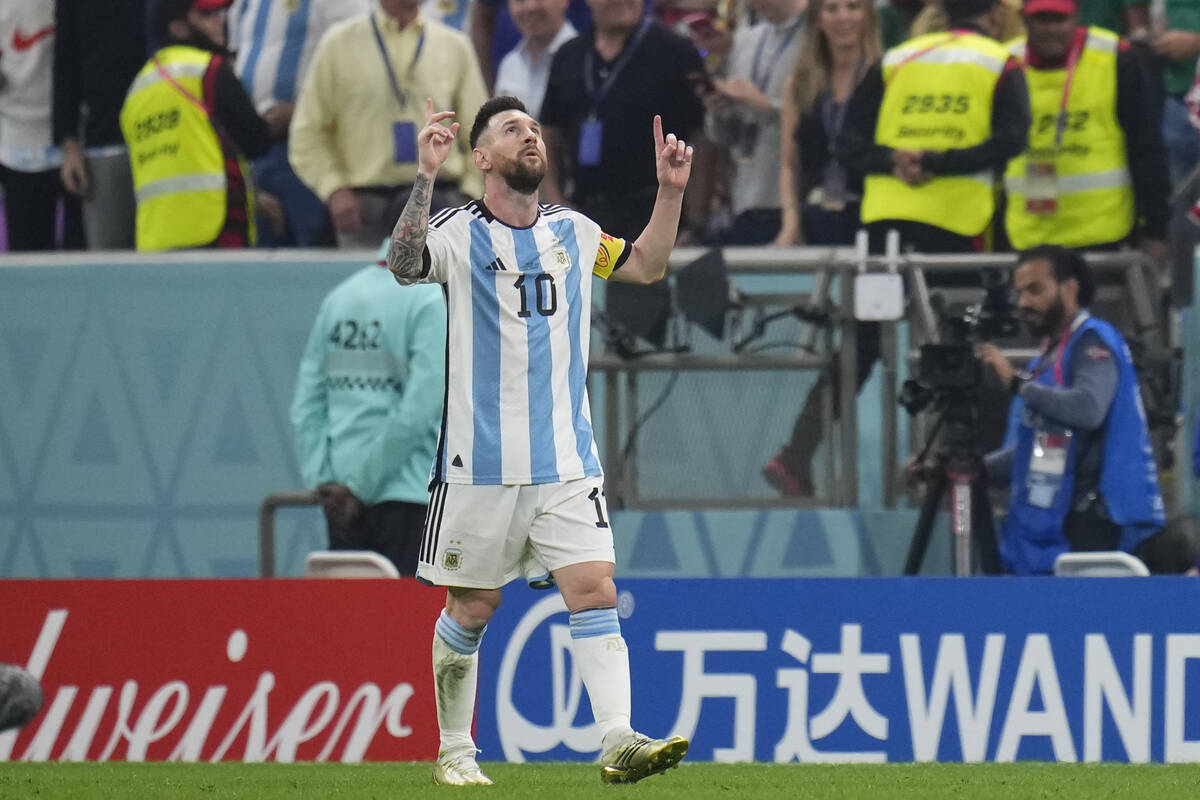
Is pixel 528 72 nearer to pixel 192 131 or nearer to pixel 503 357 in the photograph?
pixel 192 131

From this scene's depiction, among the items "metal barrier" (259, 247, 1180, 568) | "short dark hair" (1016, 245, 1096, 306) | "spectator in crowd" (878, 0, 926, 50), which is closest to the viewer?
"short dark hair" (1016, 245, 1096, 306)

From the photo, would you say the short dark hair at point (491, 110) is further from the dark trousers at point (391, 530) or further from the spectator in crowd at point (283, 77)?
the spectator in crowd at point (283, 77)

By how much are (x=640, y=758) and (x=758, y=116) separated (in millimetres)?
4894

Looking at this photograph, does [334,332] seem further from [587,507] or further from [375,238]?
[587,507]

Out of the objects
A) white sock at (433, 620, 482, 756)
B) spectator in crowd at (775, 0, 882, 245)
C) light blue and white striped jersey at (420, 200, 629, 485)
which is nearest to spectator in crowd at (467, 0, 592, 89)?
spectator in crowd at (775, 0, 882, 245)

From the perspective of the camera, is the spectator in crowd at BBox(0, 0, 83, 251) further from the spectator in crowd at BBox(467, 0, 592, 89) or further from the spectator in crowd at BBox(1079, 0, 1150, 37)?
the spectator in crowd at BBox(1079, 0, 1150, 37)

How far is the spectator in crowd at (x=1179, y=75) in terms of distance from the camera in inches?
387

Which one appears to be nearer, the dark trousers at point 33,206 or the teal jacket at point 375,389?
the teal jacket at point 375,389

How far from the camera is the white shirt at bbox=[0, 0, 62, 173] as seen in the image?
10.9m

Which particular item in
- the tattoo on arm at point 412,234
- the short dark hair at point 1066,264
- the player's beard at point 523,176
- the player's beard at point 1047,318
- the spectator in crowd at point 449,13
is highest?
the spectator in crowd at point 449,13

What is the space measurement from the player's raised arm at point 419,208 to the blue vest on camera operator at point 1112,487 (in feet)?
10.4

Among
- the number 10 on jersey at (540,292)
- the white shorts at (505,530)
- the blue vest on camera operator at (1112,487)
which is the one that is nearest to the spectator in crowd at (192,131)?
the blue vest on camera operator at (1112,487)

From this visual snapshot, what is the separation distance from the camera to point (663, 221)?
21.4 ft

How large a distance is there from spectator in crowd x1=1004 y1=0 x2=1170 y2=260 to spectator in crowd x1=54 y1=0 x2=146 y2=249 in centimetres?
428
